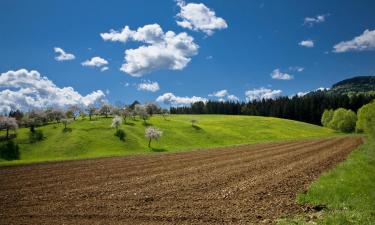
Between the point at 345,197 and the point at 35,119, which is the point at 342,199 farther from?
the point at 35,119

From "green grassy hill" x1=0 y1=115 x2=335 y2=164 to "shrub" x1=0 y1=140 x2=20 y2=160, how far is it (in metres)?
1.30

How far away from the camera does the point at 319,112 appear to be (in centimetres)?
18312

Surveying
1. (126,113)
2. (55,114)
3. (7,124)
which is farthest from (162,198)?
(55,114)

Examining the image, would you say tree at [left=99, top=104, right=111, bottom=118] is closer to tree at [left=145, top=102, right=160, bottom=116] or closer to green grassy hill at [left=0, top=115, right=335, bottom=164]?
tree at [left=145, top=102, right=160, bottom=116]

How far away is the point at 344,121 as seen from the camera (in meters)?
131

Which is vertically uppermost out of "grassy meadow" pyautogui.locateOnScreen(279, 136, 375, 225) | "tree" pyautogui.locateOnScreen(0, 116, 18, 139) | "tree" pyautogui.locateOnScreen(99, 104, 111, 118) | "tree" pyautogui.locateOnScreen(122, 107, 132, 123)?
"tree" pyautogui.locateOnScreen(99, 104, 111, 118)

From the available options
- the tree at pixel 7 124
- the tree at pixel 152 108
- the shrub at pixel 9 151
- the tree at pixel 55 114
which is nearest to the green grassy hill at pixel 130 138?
the shrub at pixel 9 151

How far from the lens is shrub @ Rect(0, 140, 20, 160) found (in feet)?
253

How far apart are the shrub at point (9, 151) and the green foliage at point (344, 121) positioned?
11513cm

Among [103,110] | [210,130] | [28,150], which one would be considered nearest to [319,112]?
[210,130]

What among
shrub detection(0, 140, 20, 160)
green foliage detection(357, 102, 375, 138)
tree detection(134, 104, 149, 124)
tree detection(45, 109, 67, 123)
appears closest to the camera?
green foliage detection(357, 102, 375, 138)

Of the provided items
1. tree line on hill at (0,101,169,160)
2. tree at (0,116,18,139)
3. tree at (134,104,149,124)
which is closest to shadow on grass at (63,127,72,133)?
tree line on hill at (0,101,169,160)

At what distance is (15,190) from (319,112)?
17982 centimetres

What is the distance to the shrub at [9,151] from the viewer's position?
7712 centimetres
